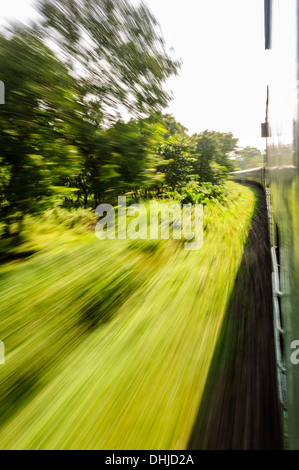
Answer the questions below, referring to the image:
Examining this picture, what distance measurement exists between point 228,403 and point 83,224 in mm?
5053

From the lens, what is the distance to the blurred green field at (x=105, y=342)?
1776 millimetres

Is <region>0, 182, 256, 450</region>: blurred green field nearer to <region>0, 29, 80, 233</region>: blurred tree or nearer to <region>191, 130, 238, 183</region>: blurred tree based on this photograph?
<region>0, 29, 80, 233</region>: blurred tree

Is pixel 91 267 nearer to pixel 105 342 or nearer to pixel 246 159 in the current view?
pixel 105 342

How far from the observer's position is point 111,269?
4219mm

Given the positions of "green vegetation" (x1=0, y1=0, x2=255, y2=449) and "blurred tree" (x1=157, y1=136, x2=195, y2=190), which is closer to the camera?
"green vegetation" (x1=0, y1=0, x2=255, y2=449)

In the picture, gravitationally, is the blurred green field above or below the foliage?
below

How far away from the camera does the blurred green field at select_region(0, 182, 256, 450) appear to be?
1776 mm

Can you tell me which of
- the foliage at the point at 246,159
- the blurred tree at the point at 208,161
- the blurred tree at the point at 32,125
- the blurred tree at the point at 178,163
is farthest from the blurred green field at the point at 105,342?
the foliage at the point at 246,159

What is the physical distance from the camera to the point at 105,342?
2.61 meters

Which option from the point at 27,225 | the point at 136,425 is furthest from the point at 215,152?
the point at 136,425

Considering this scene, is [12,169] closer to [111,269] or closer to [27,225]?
[27,225]

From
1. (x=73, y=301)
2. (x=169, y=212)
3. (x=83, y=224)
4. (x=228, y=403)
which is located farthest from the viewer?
(x=169, y=212)

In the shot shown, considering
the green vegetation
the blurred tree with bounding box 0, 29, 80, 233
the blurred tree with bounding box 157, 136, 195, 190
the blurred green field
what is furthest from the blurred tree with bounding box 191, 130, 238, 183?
the blurred green field

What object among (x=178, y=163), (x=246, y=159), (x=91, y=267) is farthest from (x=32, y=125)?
(x=246, y=159)
